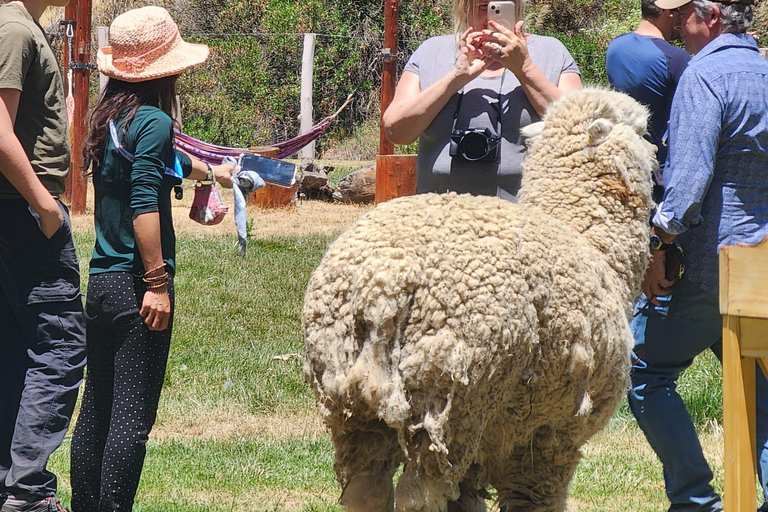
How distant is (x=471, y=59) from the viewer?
335 cm

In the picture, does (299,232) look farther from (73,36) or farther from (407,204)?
(407,204)

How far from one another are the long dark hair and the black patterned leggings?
46 cm

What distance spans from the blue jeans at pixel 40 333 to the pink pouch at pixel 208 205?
1.73 ft

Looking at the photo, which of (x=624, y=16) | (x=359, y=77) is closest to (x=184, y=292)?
(x=359, y=77)

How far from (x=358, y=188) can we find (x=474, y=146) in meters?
9.13

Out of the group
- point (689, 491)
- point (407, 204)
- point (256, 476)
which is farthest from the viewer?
point (256, 476)

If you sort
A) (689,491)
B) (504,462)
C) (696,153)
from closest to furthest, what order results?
1. (504,462)
2. (696,153)
3. (689,491)

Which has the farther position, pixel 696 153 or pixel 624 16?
pixel 624 16

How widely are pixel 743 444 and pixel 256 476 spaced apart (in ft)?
8.60

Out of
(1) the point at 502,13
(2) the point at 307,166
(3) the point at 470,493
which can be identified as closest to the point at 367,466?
(3) the point at 470,493

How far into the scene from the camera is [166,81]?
3332 mm

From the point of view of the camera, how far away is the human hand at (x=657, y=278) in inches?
139

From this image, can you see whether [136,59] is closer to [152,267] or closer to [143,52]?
[143,52]

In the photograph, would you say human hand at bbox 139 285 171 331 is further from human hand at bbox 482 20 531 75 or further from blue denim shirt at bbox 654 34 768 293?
blue denim shirt at bbox 654 34 768 293
